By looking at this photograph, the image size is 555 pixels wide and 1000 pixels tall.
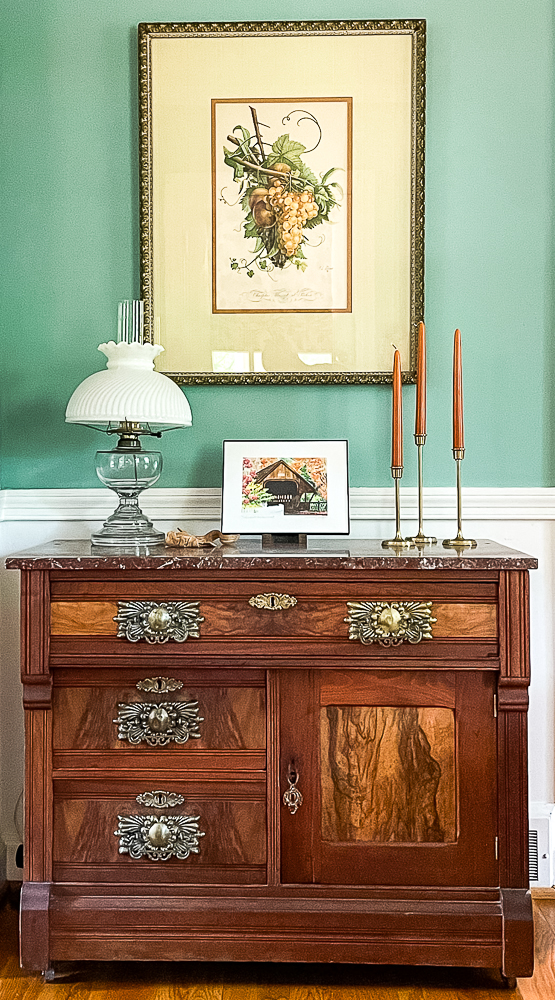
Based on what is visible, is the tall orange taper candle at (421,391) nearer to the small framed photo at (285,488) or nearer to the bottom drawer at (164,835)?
the small framed photo at (285,488)

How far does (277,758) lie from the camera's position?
1.83 metres

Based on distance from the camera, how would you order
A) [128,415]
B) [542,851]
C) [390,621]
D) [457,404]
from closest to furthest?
[390,621], [128,415], [457,404], [542,851]

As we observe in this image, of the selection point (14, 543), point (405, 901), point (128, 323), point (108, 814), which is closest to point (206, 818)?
point (108, 814)

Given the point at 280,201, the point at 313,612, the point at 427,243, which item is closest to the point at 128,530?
the point at 313,612

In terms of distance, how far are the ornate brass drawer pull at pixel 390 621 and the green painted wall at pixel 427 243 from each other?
570mm

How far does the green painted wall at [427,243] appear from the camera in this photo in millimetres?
2262

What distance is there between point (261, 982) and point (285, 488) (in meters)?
1.09

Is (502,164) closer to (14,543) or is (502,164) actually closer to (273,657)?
(273,657)

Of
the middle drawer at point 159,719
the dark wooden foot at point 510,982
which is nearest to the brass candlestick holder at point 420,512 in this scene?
the middle drawer at point 159,719

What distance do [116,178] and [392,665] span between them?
145cm

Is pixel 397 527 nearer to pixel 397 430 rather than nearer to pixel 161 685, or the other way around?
pixel 397 430

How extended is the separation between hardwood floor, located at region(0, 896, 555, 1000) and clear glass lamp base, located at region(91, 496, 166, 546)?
936mm

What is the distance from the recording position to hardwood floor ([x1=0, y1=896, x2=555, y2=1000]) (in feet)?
5.93

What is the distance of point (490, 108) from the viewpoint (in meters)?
2.26
